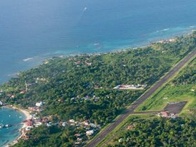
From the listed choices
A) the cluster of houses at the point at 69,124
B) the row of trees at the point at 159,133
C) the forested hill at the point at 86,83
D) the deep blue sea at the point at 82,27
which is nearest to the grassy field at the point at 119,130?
the row of trees at the point at 159,133

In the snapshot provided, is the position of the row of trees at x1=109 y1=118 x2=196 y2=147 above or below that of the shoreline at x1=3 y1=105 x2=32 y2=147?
below

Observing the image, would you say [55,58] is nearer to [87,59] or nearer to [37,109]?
[87,59]

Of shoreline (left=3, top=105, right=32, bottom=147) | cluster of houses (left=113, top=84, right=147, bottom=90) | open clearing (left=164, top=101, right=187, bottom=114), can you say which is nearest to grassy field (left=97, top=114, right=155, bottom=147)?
open clearing (left=164, top=101, right=187, bottom=114)

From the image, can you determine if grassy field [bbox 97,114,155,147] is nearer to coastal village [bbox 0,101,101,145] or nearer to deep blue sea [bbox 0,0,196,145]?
coastal village [bbox 0,101,101,145]

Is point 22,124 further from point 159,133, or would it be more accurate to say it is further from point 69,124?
point 159,133

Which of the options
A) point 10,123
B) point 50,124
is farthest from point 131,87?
point 10,123

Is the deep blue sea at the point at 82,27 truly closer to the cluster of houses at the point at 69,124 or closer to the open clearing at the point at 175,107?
the cluster of houses at the point at 69,124

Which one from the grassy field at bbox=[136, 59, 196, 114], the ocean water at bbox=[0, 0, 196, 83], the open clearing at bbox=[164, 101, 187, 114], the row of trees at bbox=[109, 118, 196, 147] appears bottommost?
the row of trees at bbox=[109, 118, 196, 147]

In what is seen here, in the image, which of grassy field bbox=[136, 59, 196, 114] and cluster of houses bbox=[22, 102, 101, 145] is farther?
grassy field bbox=[136, 59, 196, 114]
